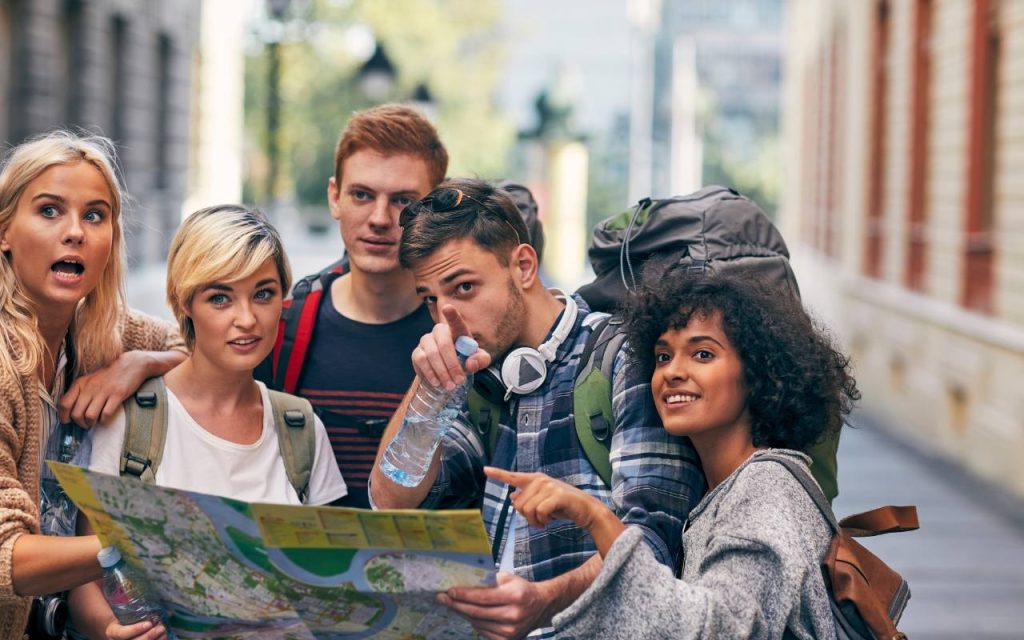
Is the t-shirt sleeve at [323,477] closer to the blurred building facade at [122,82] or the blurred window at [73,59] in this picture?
the blurred building facade at [122,82]

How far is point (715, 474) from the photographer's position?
9.80 feet

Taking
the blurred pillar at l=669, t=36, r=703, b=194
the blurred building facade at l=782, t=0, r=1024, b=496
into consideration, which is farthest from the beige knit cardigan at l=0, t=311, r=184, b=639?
the blurred pillar at l=669, t=36, r=703, b=194

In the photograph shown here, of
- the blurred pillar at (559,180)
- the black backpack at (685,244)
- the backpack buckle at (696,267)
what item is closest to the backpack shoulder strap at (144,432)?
the black backpack at (685,244)

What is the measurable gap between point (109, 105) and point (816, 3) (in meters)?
16.0

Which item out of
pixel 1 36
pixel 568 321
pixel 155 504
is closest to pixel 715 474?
pixel 568 321

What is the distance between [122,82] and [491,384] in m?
15.7

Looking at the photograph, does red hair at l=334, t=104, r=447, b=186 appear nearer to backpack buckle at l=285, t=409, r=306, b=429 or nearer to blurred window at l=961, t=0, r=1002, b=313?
backpack buckle at l=285, t=409, r=306, b=429

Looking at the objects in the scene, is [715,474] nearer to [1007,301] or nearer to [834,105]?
[1007,301]

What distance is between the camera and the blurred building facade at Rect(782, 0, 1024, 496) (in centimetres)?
1220

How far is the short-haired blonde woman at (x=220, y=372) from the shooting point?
3.22 meters

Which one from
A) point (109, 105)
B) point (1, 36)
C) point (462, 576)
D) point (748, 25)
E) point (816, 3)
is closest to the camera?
point (462, 576)

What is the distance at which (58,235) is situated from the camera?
317 cm

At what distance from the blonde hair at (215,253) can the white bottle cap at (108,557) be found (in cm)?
69

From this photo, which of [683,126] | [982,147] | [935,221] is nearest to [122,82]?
[935,221]
